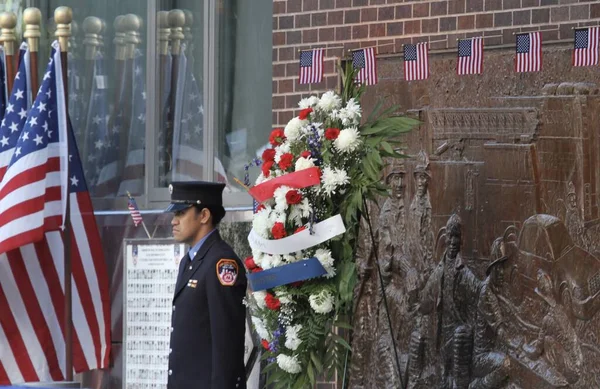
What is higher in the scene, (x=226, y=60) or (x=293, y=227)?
(x=226, y=60)

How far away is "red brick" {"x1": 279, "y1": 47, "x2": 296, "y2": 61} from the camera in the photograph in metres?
10.1

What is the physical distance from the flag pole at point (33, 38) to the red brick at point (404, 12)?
330 centimetres

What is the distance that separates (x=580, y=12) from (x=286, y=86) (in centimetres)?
247

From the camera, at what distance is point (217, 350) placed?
7.88 meters

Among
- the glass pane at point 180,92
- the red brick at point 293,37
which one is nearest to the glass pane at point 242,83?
the glass pane at point 180,92

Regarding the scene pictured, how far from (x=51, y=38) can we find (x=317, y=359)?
517cm

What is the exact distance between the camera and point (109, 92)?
1178 centimetres

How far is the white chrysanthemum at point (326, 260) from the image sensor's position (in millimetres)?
8062

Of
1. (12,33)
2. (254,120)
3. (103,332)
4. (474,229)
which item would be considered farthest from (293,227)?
(12,33)

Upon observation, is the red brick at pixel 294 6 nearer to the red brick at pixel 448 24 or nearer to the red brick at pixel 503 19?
the red brick at pixel 448 24

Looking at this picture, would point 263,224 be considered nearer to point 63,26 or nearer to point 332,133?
point 332,133

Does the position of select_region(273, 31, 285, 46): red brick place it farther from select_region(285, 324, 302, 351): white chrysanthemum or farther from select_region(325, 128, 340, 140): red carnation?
select_region(285, 324, 302, 351): white chrysanthemum

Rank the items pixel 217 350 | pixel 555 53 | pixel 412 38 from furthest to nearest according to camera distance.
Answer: pixel 412 38 → pixel 555 53 → pixel 217 350

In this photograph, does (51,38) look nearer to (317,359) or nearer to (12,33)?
(12,33)
